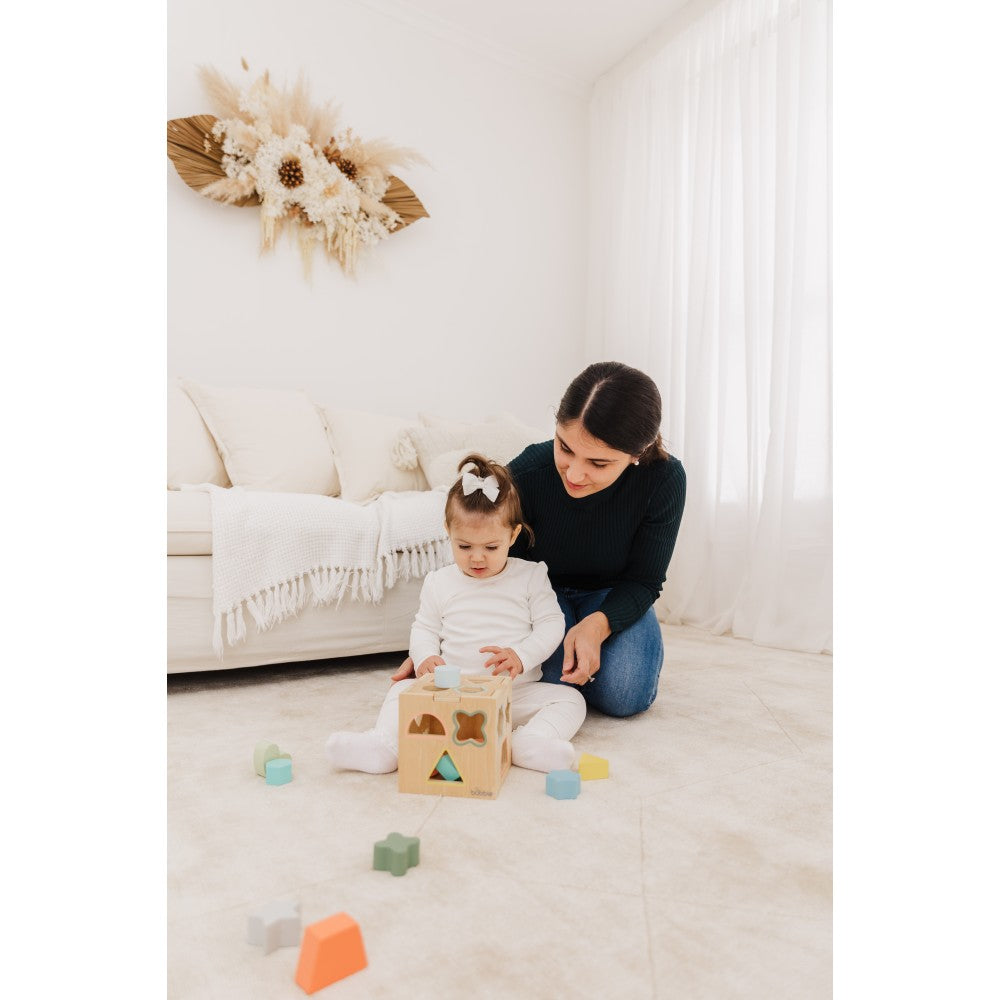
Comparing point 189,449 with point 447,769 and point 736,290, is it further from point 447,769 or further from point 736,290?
point 736,290

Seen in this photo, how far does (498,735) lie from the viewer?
1110 millimetres

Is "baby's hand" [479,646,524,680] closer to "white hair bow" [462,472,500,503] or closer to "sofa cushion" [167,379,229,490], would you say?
"white hair bow" [462,472,500,503]

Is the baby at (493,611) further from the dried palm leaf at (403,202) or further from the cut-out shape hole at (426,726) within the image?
the dried palm leaf at (403,202)

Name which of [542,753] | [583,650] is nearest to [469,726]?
[542,753]

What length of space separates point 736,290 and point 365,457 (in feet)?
4.71

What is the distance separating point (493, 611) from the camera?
4.75ft

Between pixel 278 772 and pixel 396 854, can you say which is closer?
pixel 396 854

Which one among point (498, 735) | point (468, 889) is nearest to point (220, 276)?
point (498, 735)

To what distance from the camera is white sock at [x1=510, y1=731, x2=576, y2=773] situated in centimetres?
118

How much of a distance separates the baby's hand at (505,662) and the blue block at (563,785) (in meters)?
0.27

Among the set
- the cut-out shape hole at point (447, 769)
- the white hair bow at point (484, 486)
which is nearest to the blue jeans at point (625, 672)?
the white hair bow at point (484, 486)
